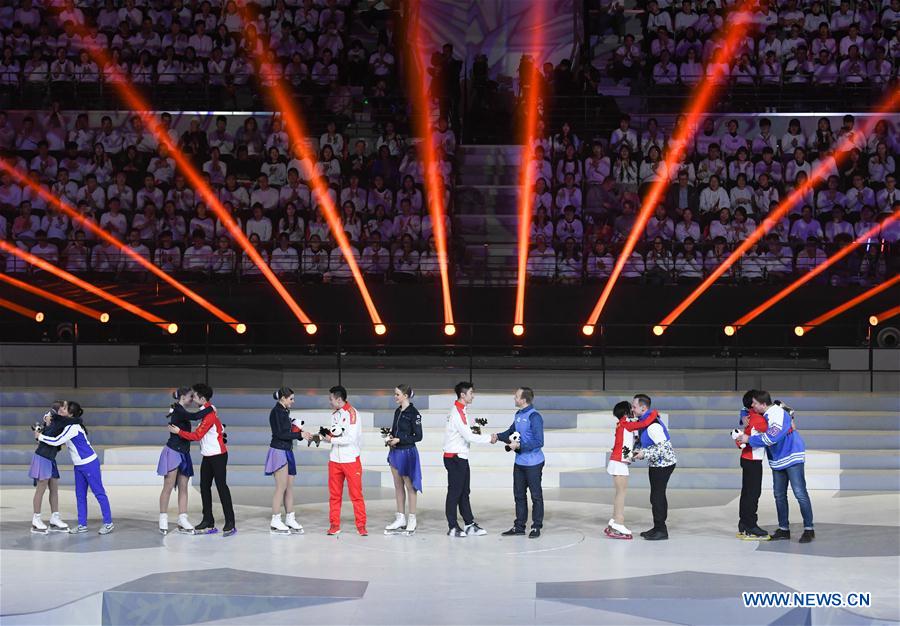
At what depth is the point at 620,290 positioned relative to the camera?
19766 mm

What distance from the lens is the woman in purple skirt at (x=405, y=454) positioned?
12.8 m

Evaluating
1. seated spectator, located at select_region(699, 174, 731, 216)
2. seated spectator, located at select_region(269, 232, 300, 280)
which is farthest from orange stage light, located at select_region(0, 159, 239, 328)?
seated spectator, located at select_region(699, 174, 731, 216)

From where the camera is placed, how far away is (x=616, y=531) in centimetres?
1270

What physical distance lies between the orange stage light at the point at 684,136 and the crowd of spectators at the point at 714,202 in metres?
0.11

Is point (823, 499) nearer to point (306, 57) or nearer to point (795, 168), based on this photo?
point (795, 168)

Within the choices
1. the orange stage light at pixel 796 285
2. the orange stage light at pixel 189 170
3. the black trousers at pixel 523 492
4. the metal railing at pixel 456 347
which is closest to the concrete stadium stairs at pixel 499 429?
the metal railing at pixel 456 347

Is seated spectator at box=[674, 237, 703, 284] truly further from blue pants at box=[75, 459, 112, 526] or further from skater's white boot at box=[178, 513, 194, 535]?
blue pants at box=[75, 459, 112, 526]

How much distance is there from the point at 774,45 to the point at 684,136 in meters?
3.40

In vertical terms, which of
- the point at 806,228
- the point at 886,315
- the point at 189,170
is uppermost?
the point at 189,170

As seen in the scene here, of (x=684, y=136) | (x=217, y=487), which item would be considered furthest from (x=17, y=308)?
(x=684, y=136)

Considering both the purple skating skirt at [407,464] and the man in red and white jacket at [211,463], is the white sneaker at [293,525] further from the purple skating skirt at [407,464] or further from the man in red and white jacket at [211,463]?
the purple skating skirt at [407,464]

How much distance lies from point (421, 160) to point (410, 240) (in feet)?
8.42

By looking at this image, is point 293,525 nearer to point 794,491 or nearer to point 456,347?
point 794,491

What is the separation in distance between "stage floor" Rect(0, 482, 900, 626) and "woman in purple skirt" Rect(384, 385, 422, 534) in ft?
0.83
